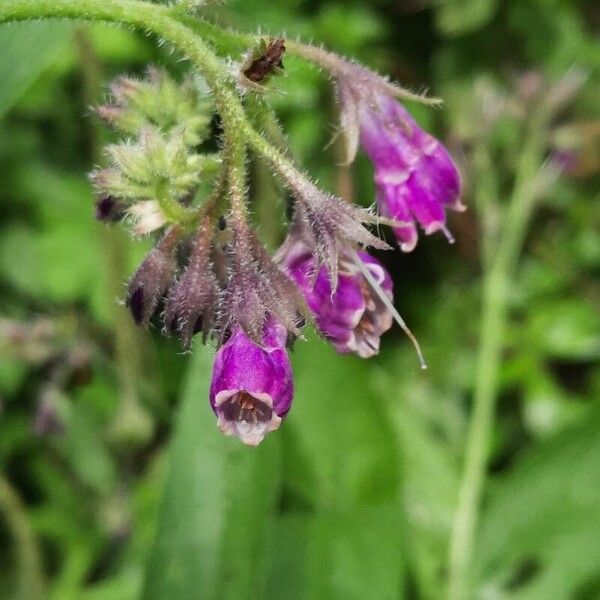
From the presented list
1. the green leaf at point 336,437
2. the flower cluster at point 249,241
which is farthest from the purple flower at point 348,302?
the green leaf at point 336,437

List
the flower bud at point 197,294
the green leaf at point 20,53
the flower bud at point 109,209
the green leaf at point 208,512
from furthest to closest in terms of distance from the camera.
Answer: the green leaf at point 208,512 → the green leaf at point 20,53 → the flower bud at point 109,209 → the flower bud at point 197,294

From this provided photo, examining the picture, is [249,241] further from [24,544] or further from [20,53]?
[24,544]

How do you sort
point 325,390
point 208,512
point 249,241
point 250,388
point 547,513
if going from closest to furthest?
1. point 250,388
2. point 249,241
3. point 208,512
4. point 547,513
5. point 325,390

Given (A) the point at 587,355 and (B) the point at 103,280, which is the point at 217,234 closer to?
(B) the point at 103,280

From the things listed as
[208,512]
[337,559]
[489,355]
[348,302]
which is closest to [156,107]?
[348,302]

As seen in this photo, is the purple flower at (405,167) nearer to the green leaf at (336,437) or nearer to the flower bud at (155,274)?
the flower bud at (155,274)

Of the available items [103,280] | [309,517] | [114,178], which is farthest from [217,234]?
[103,280]
